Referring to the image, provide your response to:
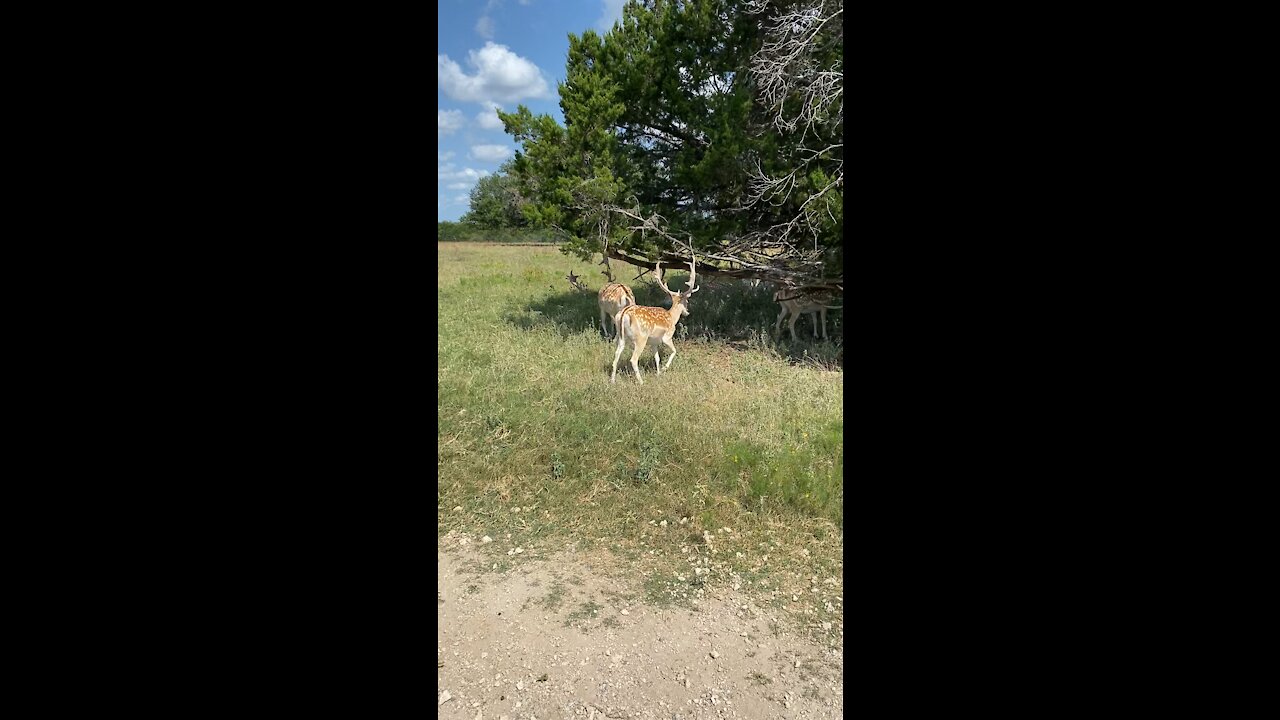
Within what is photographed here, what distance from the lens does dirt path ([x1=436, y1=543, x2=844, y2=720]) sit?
2664 millimetres

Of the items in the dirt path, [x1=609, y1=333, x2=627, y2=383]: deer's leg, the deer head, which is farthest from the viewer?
the deer head

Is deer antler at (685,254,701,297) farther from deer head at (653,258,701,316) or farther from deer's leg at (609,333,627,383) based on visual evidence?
deer's leg at (609,333,627,383)

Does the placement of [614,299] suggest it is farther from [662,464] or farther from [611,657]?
[611,657]

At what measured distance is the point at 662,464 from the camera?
190 inches

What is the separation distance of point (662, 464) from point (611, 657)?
1.97 metres

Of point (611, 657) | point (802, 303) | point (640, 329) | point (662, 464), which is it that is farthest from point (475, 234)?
point (611, 657)

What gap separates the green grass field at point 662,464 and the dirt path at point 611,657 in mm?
208

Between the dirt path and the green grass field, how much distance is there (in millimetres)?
208

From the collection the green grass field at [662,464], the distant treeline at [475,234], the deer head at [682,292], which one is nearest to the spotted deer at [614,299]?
the deer head at [682,292]

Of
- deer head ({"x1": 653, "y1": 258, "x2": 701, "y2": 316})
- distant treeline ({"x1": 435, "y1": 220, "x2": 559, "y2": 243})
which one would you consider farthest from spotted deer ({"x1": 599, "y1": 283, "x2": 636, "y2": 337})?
distant treeline ({"x1": 435, "y1": 220, "x2": 559, "y2": 243})

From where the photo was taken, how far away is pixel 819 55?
23.5 ft
